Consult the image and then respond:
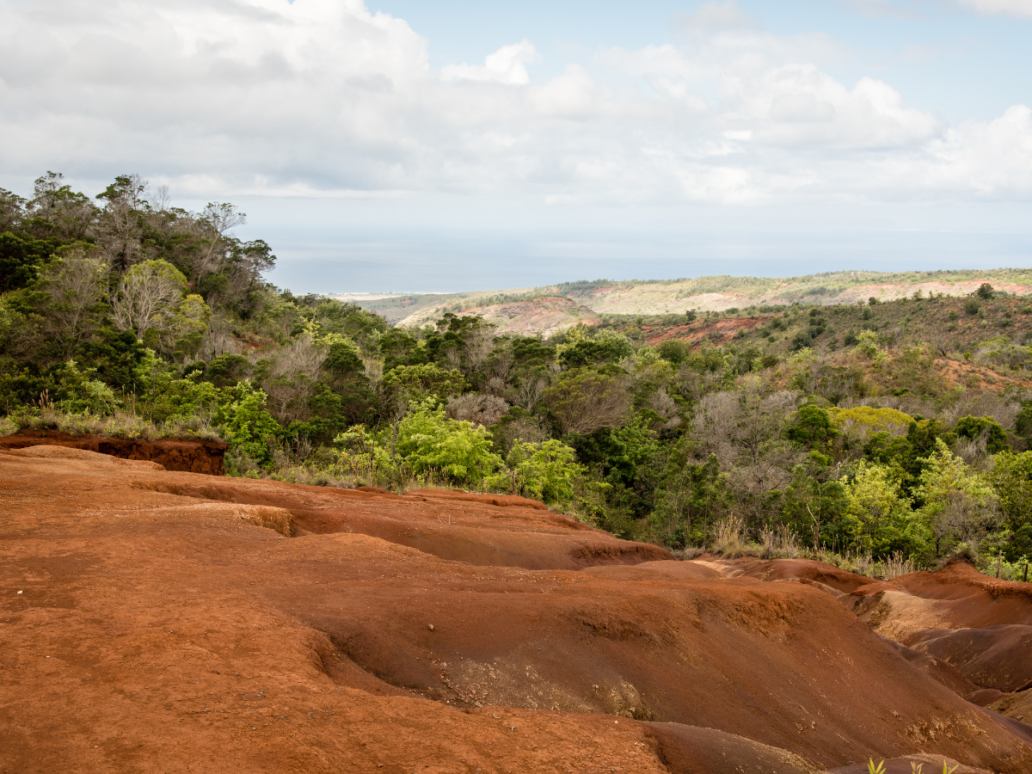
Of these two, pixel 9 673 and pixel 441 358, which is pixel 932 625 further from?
pixel 441 358

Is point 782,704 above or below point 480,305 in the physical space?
below

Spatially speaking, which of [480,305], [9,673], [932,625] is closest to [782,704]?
[9,673]

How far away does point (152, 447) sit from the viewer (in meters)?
13.5

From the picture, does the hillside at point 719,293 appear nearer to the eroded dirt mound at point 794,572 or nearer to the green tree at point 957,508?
the green tree at point 957,508

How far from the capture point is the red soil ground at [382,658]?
2.90 meters

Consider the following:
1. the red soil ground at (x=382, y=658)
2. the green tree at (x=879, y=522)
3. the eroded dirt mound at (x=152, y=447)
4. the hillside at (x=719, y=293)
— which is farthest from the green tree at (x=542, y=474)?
the hillside at (x=719, y=293)

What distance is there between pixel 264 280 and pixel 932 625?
4202cm

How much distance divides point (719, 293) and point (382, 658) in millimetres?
123474

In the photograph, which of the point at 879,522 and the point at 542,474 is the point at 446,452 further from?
the point at 879,522

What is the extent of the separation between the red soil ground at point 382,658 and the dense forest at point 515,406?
7.95 meters

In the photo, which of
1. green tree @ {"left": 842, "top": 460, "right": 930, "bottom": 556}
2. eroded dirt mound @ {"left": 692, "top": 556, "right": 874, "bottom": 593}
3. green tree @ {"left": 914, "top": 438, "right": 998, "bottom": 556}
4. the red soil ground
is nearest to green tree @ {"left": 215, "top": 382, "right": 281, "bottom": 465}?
the red soil ground

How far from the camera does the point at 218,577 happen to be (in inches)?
184

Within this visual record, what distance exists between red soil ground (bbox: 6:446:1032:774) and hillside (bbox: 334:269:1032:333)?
266ft

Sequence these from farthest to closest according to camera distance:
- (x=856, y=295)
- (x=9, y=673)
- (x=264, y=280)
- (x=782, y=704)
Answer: (x=856, y=295) < (x=264, y=280) < (x=782, y=704) < (x=9, y=673)
